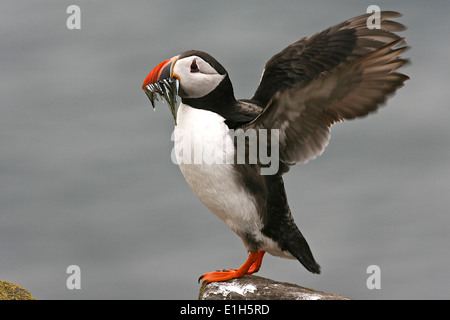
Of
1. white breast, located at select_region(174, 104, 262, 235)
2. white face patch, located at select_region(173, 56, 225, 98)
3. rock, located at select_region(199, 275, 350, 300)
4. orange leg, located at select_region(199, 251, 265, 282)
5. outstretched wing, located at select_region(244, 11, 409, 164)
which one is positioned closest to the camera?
outstretched wing, located at select_region(244, 11, 409, 164)

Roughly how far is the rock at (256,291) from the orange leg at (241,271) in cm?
4

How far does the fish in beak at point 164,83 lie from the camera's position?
20.6ft

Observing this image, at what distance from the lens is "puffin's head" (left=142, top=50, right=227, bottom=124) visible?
20.5ft

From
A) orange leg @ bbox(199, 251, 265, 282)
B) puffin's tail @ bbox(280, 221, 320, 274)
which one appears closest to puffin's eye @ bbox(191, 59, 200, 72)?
puffin's tail @ bbox(280, 221, 320, 274)

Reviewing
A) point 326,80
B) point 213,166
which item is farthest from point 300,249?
point 326,80

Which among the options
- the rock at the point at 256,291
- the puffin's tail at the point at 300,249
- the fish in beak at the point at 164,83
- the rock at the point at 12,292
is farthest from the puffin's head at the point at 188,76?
the rock at the point at 12,292

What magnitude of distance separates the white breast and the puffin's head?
0.55 feet

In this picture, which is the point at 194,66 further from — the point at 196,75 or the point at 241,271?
the point at 241,271

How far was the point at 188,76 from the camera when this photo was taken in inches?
245

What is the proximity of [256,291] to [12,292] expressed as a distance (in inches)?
89.3

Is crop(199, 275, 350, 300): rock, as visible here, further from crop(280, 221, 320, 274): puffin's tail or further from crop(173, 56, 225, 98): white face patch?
crop(173, 56, 225, 98): white face patch
